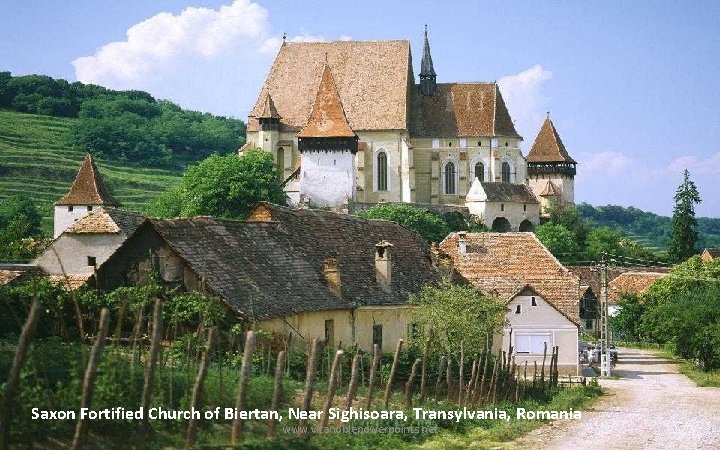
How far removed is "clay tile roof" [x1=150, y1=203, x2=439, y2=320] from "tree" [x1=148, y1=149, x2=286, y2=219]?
33164 mm

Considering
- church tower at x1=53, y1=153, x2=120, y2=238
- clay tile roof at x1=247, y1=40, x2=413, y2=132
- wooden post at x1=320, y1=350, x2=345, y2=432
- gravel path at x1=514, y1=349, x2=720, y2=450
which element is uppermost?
clay tile roof at x1=247, y1=40, x2=413, y2=132

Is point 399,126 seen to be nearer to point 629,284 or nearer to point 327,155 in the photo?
point 327,155

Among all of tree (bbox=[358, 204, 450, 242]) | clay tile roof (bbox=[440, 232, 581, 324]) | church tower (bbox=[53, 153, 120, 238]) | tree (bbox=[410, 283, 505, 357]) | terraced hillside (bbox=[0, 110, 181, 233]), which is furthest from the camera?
terraced hillside (bbox=[0, 110, 181, 233])

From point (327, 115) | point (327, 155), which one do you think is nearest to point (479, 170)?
A: point (327, 115)

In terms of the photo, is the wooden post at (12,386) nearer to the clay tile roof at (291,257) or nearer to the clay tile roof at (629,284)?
the clay tile roof at (291,257)

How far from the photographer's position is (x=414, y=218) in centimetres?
7894

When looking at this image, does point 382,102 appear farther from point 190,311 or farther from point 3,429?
point 3,429

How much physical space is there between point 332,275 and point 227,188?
42.0 m

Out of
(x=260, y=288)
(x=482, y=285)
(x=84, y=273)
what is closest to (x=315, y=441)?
(x=260, y=288)

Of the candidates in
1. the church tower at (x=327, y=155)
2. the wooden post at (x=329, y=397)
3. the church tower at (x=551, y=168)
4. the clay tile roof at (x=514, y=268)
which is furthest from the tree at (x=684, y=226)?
the wooden post at (x=329, y=397)

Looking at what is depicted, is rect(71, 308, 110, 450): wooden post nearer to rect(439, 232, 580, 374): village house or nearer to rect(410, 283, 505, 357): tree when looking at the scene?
rect(410, 283, 505, 357): tree

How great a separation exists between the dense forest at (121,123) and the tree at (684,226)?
58.7 m

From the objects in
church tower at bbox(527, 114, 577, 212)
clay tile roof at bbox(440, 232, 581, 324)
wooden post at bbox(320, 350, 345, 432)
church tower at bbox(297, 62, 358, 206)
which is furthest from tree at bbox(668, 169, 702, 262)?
wooden post at bbox(320, 350, 345, 432)

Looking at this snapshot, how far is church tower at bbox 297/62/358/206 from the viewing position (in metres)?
82.6
